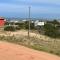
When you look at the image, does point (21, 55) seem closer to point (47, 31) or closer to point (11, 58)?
point (11, 58)

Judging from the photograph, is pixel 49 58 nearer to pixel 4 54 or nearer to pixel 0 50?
pixel 4 54

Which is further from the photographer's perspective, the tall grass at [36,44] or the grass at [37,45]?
the tall grass at [36,44]

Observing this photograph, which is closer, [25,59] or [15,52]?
[25,59]

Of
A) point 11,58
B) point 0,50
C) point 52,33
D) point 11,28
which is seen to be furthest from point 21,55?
point 11,28

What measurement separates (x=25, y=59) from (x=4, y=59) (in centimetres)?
90

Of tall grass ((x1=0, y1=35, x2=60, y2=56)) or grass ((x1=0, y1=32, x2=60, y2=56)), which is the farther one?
tall grass ((x1=0, y1=35, x2=60, y2=56))

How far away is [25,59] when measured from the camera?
10438 millimetres

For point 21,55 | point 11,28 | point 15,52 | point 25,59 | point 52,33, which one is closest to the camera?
point 25,59

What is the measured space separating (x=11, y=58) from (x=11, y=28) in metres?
30.0

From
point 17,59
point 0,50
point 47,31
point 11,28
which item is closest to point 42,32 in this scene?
point 47,31

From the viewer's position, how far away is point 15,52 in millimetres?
12203

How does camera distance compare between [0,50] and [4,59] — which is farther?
[0,50]

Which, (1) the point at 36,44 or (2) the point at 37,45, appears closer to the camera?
(2) the point at 37,45

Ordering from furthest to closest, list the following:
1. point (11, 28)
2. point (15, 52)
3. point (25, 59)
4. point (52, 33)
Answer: point (11, 28)
point (52, 33)
point (15, 52)
point (25, 59)
